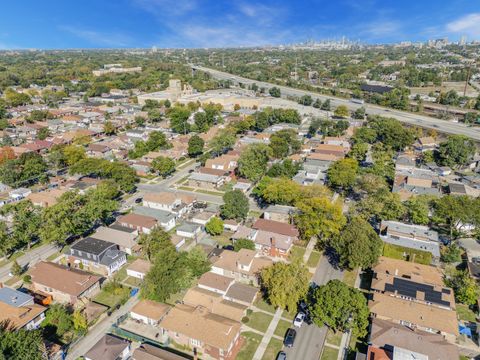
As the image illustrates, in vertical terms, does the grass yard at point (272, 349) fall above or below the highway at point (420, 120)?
below

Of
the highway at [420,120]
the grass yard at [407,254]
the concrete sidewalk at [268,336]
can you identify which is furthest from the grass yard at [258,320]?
the highway at [420,120]

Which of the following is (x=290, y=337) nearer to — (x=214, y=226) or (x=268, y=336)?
(x=268, y=336)

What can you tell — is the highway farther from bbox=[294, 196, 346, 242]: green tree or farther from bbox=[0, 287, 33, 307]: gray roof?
bbox=[0, 287, 33, 307]: gray roof

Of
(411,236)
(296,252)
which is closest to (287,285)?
(296,252)

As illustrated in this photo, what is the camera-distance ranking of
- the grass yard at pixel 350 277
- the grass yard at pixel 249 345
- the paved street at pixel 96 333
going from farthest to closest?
the grass yard at pixel 350 277 < the paved street at pixel 96 333 < the grass yard at pixel 249 345

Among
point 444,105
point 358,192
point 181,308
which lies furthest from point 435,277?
point 444,105

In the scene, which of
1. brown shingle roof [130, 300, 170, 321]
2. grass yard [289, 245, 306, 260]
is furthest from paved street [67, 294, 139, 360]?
grass yard [289, 245, 306, 260]

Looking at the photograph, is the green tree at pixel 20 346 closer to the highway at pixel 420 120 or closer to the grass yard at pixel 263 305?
the grass yard at pixel 263 305
